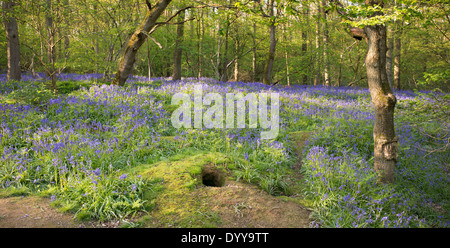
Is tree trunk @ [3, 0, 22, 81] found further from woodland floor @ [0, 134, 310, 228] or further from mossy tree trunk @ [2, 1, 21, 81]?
woodland floor @ [0, 134, 310, 228]

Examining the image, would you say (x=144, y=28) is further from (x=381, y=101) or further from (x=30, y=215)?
(x=381, y=101)

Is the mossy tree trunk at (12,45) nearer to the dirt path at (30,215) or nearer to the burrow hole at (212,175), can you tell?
the dirt path at (30,215)

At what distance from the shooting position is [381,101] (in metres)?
4.73

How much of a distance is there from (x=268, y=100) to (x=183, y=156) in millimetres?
5605

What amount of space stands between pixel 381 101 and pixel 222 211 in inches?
130

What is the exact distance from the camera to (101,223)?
3.54 m

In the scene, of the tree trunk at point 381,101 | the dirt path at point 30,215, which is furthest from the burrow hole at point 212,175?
the tree trunk at point 381,101

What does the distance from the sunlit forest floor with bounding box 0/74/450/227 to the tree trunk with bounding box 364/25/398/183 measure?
1.09 ft

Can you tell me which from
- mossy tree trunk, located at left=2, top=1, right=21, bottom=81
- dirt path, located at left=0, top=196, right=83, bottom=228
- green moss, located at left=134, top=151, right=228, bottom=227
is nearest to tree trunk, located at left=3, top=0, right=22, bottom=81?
mossy tree trunk, located at left=2, top=1, right=21, bottom=81

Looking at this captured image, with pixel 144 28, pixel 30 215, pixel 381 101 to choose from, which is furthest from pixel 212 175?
pixel 144 28

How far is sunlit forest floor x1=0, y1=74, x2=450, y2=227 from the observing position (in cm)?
371

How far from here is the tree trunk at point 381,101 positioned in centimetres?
470

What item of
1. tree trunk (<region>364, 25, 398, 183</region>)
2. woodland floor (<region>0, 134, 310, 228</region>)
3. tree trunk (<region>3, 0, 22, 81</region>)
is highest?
tree trunk (<region>3, 0, 22, 81</region>)
